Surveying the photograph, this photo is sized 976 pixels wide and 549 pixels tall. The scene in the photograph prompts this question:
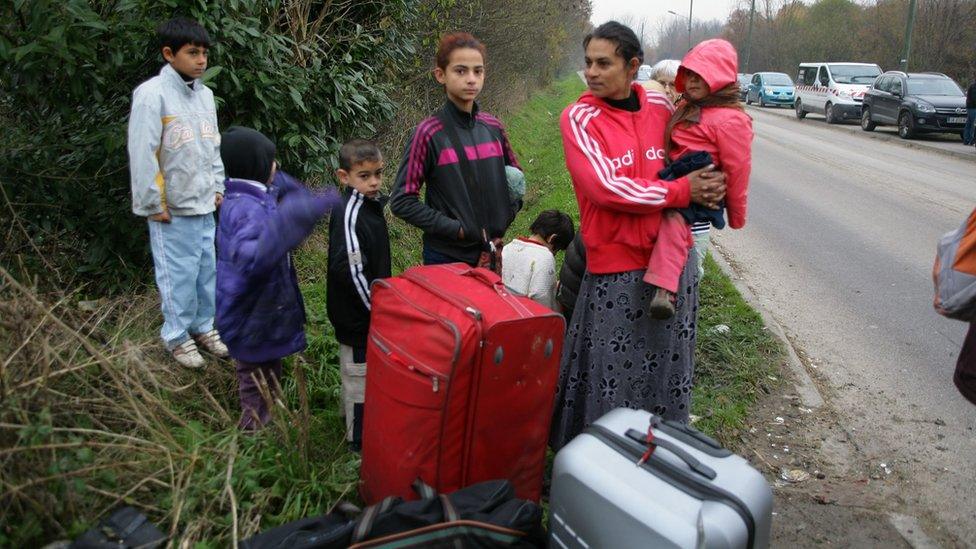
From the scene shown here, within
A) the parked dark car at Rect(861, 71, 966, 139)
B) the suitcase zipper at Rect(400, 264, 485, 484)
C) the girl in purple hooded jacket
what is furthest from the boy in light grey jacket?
the parked dark car at Rect(861, 71, 966, 139)

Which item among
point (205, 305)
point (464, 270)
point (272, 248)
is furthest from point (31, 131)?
point (464, 270)

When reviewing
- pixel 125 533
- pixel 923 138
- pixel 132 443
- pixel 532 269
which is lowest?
pixel 923 138

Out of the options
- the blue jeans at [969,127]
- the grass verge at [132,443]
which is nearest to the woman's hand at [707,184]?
the grass verge at [132,443]

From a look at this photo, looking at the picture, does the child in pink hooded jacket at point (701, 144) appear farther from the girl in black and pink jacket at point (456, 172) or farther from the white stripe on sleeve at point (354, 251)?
the white stripe on sleeve at point (354, 251)

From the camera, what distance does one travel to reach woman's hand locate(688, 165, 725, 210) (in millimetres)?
2551

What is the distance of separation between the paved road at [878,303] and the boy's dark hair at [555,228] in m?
1.78

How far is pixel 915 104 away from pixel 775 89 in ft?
45.5

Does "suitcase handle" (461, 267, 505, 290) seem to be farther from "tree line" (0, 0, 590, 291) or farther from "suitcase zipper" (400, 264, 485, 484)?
"tree line" (0, 0, 590, 291)

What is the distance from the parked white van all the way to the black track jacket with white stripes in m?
22.8

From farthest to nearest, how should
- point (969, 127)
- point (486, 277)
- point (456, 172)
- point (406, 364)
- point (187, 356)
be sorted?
point (969, 127) → point (187, 356) → point (456, 172) → point (486, 277) → point (406, 364)

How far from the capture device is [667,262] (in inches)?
103

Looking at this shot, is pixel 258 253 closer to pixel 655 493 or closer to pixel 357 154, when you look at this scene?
pixel 357 154

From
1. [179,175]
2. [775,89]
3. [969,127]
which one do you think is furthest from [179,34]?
[775,89]

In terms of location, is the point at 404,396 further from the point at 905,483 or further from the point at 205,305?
the point at 905,483
